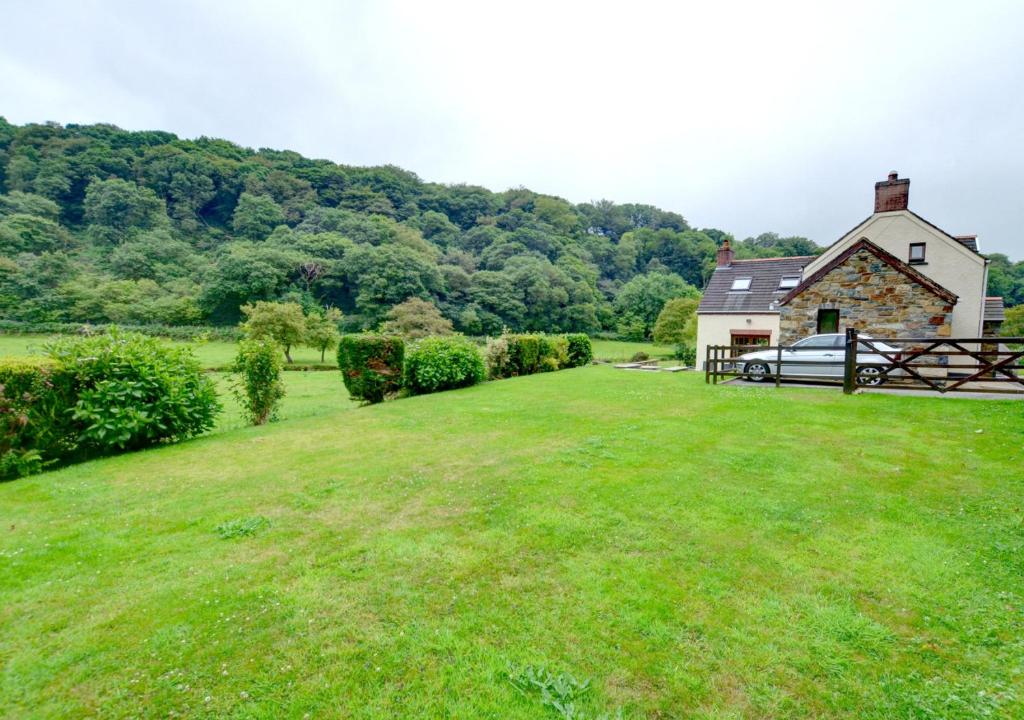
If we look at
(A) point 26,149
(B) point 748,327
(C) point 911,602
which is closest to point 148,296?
(A) point 26,149

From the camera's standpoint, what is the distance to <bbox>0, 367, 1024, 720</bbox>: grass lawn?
220 centimetres

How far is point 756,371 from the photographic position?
1321 cm

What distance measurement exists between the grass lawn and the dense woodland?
3773cm

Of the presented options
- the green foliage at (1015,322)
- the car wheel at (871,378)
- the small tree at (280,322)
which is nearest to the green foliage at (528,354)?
the car wheel at (871,378)

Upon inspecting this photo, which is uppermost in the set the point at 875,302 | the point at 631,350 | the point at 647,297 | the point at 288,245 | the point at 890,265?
the point at 288,245

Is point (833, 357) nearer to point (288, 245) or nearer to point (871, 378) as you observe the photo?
point (871, 378)

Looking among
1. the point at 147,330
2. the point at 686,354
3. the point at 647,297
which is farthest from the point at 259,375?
the point at 647,297

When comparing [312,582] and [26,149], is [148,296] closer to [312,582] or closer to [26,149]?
[26,149]

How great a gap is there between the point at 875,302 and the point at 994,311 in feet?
46.2

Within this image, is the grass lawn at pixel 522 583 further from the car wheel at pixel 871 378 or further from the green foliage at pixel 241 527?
the car wheel at pixel 871 378

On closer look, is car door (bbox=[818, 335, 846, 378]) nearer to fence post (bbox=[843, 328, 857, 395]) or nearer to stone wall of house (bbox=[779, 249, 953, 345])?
fence post (bbox=[843, 328, 857, 395])

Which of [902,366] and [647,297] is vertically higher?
[647,297]

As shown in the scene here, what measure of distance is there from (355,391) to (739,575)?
1072cm

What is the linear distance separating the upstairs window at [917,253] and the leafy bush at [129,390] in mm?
23621
